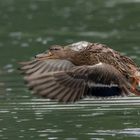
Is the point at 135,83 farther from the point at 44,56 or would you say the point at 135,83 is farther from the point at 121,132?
the point at 44,56

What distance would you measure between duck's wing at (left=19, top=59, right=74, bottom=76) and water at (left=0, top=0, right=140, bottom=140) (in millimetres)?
821

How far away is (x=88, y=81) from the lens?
10.9m

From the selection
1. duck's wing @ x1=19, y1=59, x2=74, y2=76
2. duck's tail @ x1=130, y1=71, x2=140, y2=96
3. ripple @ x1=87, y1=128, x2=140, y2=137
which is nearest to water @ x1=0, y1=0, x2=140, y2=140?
ripple @ x1=87, y1=128, x2=140, y2=137

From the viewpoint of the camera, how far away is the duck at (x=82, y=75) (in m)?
10.6

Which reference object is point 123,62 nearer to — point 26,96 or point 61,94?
point 61,94

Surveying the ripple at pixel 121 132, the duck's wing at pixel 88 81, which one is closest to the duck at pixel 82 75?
the duck's wing at pixel 88 81

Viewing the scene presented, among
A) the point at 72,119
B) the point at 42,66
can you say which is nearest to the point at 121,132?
the point at 72,119

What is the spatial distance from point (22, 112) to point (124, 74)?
81.7 inches

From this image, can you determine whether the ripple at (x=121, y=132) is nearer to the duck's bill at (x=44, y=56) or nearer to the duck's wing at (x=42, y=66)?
the duck's wing at (x=42, y=66)

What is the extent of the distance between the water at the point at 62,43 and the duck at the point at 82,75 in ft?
1.82

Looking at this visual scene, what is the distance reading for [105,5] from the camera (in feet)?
89.7

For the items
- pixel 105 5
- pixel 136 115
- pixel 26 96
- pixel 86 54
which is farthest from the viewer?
pixel 105 5

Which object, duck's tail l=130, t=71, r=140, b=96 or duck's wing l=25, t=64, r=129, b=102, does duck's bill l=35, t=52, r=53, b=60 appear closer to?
duck's wing l=25, t=64, r=129, b=102

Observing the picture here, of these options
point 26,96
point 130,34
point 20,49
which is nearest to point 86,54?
point 26,96
